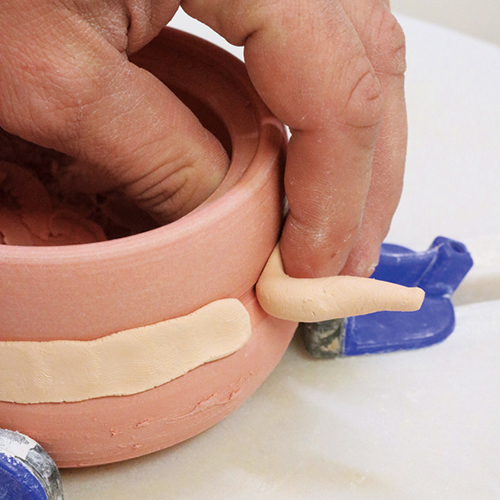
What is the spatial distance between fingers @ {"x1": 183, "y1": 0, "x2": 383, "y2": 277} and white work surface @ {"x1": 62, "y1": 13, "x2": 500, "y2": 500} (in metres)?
0.22

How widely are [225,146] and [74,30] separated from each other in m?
0.24

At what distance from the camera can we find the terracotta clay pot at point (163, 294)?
49 cm

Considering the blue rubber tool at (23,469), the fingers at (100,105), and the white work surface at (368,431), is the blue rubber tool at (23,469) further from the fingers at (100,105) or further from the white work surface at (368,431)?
the fingers at (100,105)

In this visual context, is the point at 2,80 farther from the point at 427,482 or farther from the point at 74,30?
the point at 427,482

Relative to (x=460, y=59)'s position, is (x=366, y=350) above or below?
below

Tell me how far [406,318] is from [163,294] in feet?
1.27

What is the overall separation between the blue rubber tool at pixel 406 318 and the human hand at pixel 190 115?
16cm

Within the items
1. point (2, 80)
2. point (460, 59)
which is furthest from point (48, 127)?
point (460, 59)

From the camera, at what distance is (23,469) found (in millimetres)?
527

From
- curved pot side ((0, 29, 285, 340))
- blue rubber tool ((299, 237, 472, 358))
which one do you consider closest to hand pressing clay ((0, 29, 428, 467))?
curved pot side ((0, 29, 285, 340))

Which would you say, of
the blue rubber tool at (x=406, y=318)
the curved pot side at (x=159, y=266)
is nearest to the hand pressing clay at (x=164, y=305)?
the curved pot side at (x=159, y=266)

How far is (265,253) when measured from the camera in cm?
61

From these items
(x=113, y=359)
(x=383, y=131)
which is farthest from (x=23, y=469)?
(x=383, y=131)

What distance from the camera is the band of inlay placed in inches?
20.2
